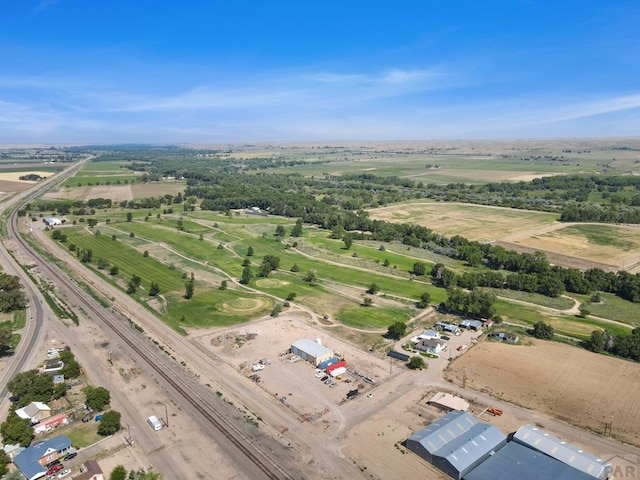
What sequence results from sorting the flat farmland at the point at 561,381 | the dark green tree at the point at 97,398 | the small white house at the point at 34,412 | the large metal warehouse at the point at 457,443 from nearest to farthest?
the large metal warehouse at the point at 457,443 → the small white house at the point at 34,412 → the flat farmland at the point at 561,381 → the dark green tree at the point at 97,398

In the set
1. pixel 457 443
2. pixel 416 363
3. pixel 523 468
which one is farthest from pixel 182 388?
pixel 523 468

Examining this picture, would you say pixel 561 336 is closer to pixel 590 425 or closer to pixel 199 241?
pixel 590 425

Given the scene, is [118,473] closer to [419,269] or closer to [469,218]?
[419,269]

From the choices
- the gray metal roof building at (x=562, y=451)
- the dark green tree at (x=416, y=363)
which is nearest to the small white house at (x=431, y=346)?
the dark green tree at (x=416, y=363)

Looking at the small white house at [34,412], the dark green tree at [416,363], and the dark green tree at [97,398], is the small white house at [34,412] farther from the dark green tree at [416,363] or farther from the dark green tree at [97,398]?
the dark green tree at [416,363]

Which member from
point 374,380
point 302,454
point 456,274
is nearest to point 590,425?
point 374,380

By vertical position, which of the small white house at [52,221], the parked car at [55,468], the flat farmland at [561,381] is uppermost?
the small white house at [52,221]

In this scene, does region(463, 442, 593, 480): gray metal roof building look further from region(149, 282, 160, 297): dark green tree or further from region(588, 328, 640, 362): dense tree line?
region(149, 282, 160, 297): dark green tree
